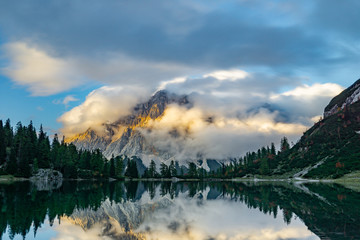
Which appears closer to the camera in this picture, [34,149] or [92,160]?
[34,149]

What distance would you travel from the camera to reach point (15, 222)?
25109 millimetres

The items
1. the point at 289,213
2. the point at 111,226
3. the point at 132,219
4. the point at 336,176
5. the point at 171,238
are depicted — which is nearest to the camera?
the point at 171,238

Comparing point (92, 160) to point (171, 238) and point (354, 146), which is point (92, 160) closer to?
point (354, 146)

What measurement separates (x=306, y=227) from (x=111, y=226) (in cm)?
1539

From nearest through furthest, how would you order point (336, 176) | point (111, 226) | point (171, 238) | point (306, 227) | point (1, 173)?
1. point (171, 238)
2. point (306, 227)
3. point (111, 226)
4. point (1, 173)
5. point (336, 176)

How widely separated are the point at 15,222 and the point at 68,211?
841 centimetres

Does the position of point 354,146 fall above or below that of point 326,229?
above

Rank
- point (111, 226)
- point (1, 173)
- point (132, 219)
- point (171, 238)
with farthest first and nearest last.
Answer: point (1, 173) < point (132, 219) < point (111, 226) < point (171, 238)

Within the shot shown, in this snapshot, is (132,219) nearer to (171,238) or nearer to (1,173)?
(171,238)

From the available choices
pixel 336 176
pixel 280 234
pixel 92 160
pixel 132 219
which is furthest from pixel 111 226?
pixel 92 160

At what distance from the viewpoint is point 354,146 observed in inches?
7308

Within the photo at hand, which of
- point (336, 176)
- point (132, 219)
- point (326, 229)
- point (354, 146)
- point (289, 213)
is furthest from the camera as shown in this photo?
point (354, 146)

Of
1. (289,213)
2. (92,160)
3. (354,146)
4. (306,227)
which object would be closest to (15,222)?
(306,227)

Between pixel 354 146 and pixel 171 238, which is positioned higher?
pixel 354 146
